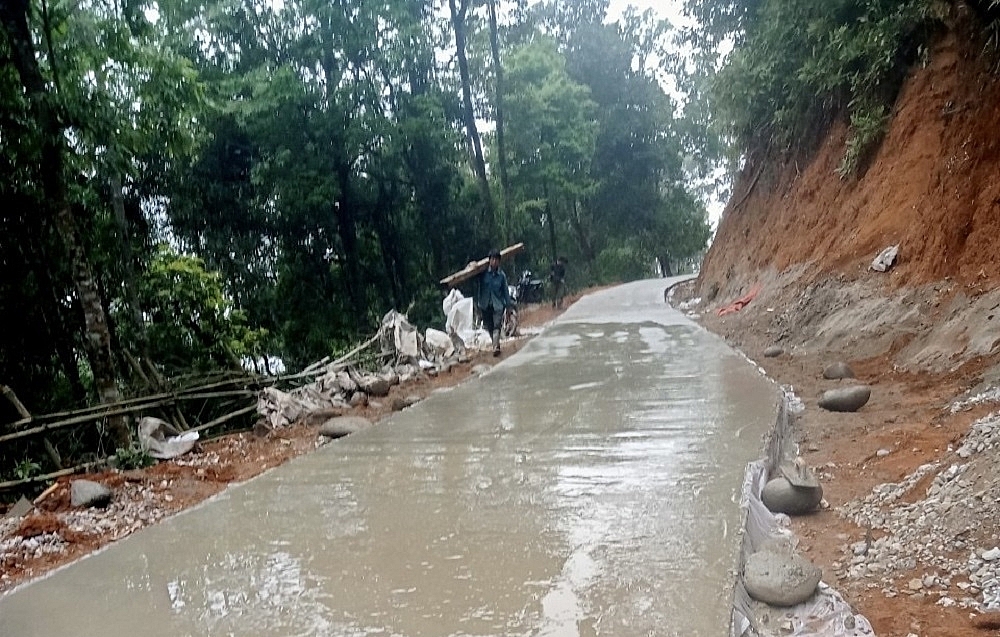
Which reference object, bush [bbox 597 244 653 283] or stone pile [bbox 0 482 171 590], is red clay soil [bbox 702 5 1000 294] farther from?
bush [bbox 597 244 653 283]

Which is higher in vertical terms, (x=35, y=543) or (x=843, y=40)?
(x=843, y=40)

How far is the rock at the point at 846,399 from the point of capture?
233 inches

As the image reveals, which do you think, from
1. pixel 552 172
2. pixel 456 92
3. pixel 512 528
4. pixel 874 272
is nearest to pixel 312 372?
pixel 512 528

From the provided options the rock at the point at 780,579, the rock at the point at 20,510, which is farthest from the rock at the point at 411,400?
the rock at the point at 780,579

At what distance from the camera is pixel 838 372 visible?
6965 millimetres

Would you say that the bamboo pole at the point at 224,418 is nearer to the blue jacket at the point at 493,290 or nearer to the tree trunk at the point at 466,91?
the blue jacket at the point at 493,290

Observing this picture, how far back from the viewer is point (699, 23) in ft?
52.4

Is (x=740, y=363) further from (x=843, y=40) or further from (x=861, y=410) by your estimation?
(x=843, y=40)

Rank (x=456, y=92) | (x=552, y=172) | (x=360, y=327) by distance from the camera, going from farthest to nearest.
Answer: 1. (x=552, y=172)
2. (x=456, y=92)
3. (x=360, y=327)

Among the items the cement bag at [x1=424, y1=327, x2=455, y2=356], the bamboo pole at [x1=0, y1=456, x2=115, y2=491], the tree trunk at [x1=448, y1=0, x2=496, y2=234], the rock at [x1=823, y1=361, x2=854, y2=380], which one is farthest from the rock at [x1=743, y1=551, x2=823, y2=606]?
the tree trunk at [x1=448, y1=0, x2=496, y2=234]

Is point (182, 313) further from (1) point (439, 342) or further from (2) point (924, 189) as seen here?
(2) point (924, 189)

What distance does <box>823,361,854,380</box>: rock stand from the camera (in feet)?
22.7

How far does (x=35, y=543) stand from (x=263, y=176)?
13236 mm

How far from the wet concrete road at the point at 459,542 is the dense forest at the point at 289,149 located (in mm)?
2925
